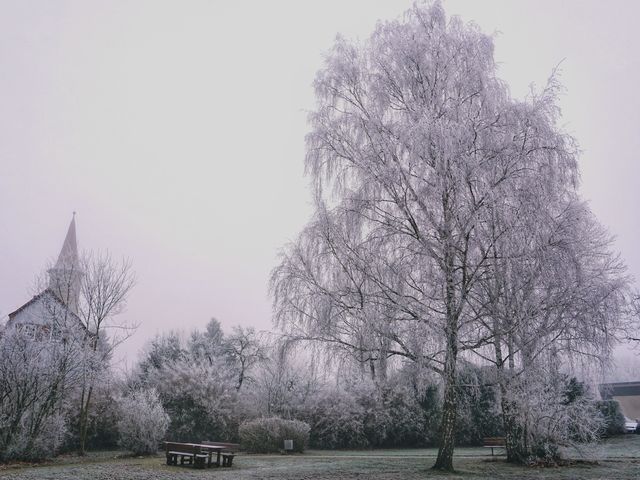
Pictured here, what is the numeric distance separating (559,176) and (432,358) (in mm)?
5415

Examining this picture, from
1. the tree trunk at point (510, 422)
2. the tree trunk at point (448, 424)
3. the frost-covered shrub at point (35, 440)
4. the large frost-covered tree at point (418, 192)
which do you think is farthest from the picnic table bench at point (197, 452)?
the tree trunk at point (510, 422)

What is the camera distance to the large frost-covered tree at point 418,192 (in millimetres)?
12484

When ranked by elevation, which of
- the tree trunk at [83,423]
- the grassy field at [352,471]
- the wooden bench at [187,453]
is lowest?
the grassy field at [352,471]

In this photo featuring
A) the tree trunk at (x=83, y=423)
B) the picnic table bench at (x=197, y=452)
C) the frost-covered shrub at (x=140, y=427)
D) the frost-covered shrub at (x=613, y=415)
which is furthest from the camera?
the frost-covered shrub at (x=613, y=415)

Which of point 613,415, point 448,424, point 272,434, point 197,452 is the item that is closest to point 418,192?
point 448,424

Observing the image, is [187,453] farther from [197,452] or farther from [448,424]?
[448,424]

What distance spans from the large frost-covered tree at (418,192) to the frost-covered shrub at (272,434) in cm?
1028

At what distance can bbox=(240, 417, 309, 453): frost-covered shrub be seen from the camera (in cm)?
2200

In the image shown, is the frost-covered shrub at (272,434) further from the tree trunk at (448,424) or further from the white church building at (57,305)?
the tree trunk at (448,424)

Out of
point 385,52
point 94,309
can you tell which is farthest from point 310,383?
point 385,52

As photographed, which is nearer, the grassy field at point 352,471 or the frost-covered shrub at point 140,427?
the grassy field at point 352,471

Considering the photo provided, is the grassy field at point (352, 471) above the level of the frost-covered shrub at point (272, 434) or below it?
below

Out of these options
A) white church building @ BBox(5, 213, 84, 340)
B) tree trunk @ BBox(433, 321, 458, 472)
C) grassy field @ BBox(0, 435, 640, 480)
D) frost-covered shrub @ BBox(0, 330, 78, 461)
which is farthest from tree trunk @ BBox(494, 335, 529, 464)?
white church building @ BBox(5, 213, 84, 340)

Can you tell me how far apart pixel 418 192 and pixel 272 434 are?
13.5m
